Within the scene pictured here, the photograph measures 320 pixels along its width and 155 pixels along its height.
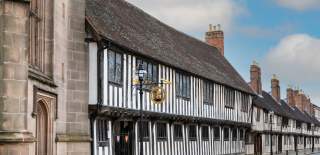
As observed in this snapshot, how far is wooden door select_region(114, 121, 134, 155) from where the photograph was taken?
23.2 meters

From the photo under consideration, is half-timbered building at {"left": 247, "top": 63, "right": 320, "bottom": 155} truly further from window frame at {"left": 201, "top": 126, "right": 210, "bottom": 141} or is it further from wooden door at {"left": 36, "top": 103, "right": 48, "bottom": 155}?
wooden door at {"left": 36, "top": 103, "right": 48, "bottom": 155}

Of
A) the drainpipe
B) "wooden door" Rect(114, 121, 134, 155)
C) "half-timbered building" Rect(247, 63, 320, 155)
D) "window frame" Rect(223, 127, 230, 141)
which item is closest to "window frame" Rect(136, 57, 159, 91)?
"wooden door" Rect(114, 121, 134, 155)

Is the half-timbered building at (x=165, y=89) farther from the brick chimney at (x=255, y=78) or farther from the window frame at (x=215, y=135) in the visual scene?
the brick chimney at (x=255, y=78)

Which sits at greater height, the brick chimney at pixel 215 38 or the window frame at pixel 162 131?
the brick chimney at pixel 215 38

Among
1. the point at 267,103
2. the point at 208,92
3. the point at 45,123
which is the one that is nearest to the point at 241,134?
the point at 208,92

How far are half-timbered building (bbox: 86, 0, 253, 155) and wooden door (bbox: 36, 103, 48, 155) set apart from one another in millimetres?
3301

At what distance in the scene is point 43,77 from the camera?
1667cm

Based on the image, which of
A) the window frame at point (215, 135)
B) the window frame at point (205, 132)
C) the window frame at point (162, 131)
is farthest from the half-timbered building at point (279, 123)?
the window frame at point (162, 131)

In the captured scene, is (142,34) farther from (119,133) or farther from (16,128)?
(16,128)

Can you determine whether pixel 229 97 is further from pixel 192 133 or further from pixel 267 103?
pixel 267 103

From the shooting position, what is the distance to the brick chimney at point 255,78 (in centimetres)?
5559

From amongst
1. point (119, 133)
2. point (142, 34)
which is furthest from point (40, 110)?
point (142, 34)

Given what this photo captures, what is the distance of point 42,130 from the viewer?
1719cm

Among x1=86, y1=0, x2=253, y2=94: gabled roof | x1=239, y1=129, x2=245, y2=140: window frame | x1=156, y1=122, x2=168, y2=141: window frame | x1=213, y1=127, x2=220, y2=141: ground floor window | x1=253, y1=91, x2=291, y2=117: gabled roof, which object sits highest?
x1=86, y1=0, x2=253, y2=94: gabled roof
